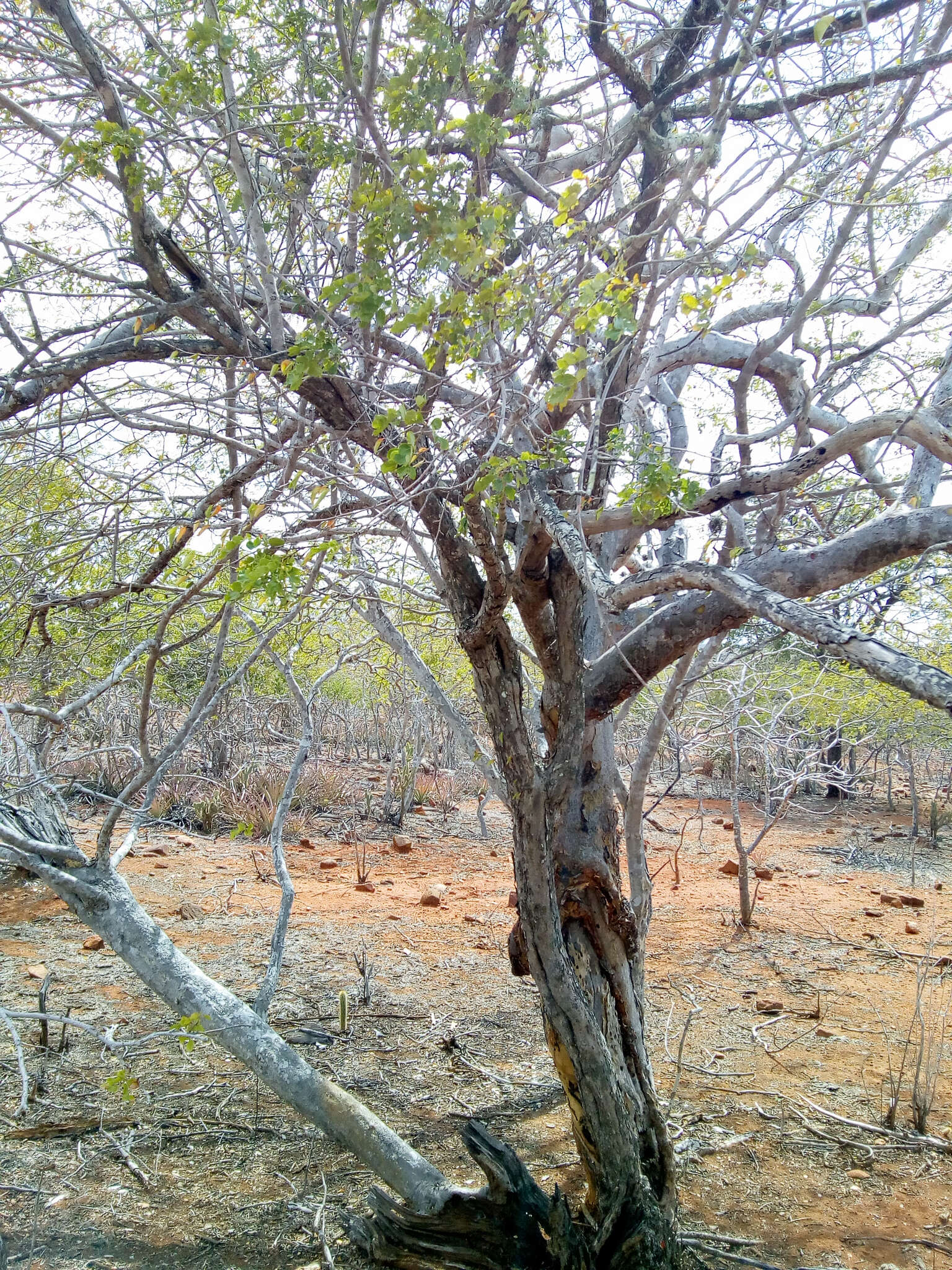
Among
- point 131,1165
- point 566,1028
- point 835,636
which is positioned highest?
point 835,636

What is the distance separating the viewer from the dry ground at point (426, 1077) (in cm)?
308

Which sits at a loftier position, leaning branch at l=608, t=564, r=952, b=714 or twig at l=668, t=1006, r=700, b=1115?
leaning branch at l=608, t=564, r=952, b=714

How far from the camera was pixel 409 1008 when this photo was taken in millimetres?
5074

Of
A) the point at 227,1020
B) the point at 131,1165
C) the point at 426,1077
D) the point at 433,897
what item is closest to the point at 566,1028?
the point at 227,1020

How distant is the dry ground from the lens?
308 cm

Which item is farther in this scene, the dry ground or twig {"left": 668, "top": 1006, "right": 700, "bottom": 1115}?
twig {"left": 668, "top": 1006, "right": 700, "bottom": 1115}

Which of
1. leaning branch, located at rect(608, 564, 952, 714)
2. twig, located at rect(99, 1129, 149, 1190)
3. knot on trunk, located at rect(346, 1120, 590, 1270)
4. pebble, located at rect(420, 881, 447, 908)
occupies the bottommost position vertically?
twig, located at rect(99, 1129, 149, 1190)

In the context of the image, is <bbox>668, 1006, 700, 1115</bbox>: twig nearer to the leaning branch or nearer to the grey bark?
the grey bark

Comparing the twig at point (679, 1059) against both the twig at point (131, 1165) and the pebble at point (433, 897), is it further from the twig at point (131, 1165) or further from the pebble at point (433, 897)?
the pebble at point (433, 897)

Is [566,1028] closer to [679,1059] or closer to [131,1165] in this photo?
[679,1059]

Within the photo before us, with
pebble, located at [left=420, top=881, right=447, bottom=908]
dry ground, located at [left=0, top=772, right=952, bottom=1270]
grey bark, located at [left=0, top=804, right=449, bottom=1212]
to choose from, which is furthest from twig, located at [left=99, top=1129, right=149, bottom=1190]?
pebble, located at [left=420, top=881, right=447, bottom=908]

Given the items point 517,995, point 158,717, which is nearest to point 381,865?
point 158,717

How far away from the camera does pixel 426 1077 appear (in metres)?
4.23

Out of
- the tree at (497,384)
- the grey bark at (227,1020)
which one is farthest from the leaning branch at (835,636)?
the grey bark at (227,1020)
